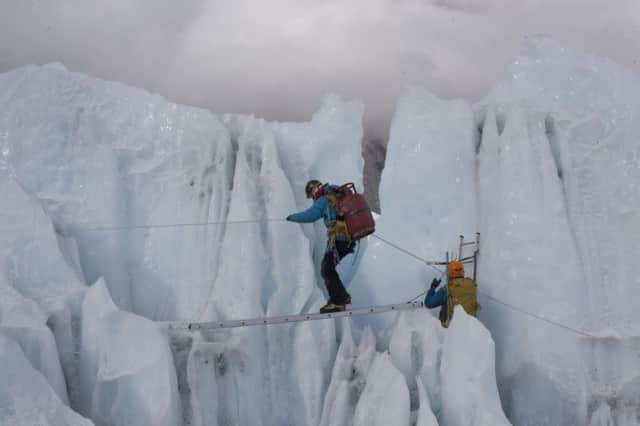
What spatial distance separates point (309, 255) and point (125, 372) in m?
3.20

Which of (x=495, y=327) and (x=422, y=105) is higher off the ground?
(x=422, y=105)

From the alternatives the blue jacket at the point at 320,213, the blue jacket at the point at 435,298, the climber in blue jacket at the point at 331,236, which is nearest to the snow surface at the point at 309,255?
the blue jacket at the point at 435,298

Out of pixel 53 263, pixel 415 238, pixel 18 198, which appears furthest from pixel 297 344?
pixel 18 198

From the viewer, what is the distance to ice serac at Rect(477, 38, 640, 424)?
8.68 meters

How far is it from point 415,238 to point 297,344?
259 cm

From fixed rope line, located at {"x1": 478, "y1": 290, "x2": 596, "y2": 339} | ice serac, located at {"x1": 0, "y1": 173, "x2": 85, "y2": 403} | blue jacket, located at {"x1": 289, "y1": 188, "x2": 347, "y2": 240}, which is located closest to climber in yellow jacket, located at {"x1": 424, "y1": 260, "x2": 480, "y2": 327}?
fixed rope line, located at {"x1": 478, "y1": 290, "x2": 596, "y2": 339}

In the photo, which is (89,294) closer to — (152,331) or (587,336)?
(152,331)

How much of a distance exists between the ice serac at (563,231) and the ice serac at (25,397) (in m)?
5.54

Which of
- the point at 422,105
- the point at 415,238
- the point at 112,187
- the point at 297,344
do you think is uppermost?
the point at 422,105

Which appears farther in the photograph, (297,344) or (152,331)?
(297,344)

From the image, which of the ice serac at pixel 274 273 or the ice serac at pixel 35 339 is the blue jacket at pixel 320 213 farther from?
the ice serac at pixel 35 339

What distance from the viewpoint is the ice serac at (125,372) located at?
791cm

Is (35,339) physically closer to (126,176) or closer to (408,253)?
(126,176)

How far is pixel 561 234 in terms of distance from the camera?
369 inches
